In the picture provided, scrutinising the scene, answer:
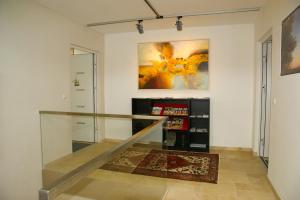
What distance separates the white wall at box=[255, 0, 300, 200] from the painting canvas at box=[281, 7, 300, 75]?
83 mm

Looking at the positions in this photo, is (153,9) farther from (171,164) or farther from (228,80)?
(171,164)

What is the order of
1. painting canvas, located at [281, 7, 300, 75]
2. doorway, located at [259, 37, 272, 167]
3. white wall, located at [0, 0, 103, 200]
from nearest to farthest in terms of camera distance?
painting canvas, located at [281, 7, 300, 75], white wall, located at [0, 0, 103, 200], doorway, located at [259, 37, 272, 167]

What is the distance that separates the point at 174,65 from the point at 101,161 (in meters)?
3.88

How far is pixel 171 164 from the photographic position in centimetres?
392

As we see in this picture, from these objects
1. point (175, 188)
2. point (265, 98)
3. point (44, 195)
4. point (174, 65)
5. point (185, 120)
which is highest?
point (174, 65)

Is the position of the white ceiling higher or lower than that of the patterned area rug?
higher

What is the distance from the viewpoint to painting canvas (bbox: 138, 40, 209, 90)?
→ 4.81 metres

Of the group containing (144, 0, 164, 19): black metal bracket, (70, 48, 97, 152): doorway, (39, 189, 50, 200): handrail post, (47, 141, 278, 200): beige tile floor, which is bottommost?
(47, 141, 278, 200): beige tile floor

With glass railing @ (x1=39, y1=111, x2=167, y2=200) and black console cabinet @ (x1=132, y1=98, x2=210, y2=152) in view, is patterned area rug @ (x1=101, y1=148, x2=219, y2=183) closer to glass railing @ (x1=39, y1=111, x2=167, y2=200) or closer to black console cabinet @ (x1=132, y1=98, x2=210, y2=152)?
glass railing @ (x1=39, y1=111, x2=167, y2=200)

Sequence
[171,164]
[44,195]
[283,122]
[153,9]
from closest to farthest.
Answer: [44,195] < [283,122] < [153,9] < [171,164]

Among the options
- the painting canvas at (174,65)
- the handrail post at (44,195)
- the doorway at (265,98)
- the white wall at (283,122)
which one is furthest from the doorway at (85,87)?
the handrail post at (44,195)

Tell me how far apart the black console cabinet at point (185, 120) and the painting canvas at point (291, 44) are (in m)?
2.21

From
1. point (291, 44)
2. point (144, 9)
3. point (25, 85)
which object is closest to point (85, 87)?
point (25, 85)

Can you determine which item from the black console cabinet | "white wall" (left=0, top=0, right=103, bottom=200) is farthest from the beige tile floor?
the black console cabinet
